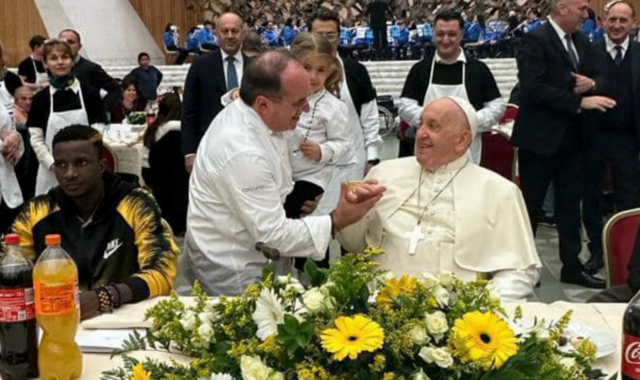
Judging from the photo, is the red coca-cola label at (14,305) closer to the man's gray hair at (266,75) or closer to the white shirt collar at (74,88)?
the man's gray hair at (266,75)

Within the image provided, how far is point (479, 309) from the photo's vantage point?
127 cm

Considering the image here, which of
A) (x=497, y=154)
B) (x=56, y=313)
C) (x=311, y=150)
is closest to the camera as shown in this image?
(x=56, y=313)

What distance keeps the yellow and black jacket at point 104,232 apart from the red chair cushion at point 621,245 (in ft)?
4.82

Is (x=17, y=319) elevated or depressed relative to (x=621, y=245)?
elevated

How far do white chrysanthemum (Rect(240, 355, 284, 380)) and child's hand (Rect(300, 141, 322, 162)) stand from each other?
1923 mm

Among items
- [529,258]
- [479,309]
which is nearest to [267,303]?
[479,309]

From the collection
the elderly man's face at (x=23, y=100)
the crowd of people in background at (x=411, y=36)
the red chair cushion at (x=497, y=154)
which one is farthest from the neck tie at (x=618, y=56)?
the crowd of people in background at (x=411, y=36)

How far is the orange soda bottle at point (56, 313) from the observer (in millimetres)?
1562

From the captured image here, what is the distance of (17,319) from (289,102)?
1.18m

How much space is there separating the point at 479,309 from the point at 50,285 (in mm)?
832

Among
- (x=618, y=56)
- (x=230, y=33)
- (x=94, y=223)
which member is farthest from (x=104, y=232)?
(x=618, y=56)

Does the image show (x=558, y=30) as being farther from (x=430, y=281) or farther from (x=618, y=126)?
(x=430, y=281)

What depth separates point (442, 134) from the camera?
262 centimetres

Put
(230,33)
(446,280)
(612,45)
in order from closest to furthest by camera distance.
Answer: (446,280) < (230,33) < (612,45)
